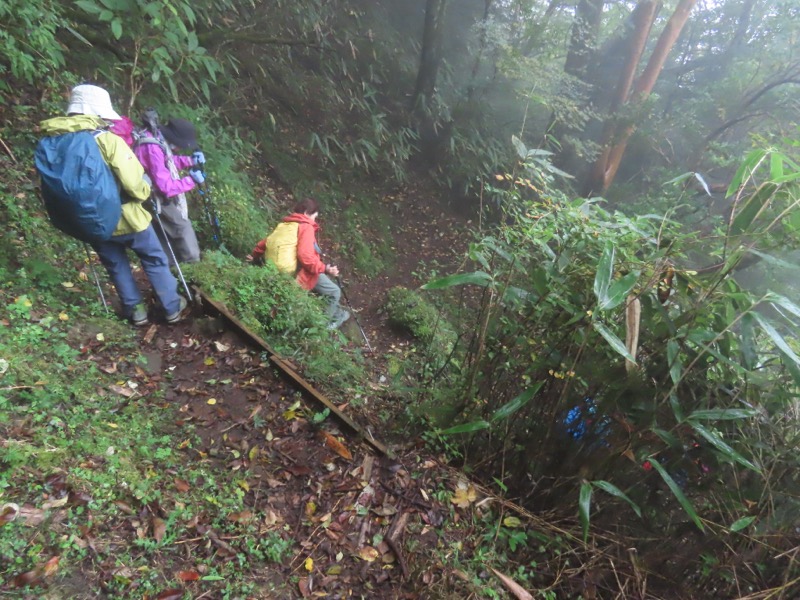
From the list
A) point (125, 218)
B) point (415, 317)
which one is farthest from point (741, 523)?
point (415, 317)

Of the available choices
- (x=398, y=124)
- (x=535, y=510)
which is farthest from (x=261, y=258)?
(x=398, y=124)

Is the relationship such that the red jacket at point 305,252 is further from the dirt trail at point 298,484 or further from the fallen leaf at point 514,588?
the fallen leaf at point 514,588

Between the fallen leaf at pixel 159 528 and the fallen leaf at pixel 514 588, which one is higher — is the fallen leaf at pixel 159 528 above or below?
below

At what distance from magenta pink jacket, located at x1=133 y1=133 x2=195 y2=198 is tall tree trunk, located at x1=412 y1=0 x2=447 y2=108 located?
24.5 ft

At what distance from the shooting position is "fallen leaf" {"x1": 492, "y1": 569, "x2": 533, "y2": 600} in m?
2.54

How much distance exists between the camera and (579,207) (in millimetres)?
2977

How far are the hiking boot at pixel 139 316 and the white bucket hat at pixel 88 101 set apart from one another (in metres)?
1.75

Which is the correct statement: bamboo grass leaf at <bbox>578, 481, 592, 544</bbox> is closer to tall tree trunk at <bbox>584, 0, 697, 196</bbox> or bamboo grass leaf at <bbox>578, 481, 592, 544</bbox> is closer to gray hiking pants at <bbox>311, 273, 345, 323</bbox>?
gray hiking pants at <bbox>311, 273, 345, 323</bbox>

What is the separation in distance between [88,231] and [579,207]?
385 centimetres

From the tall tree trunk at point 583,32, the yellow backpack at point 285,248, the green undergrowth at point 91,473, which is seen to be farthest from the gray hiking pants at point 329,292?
the tall tree trunk at point 583,32

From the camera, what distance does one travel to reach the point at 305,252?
5.59 m

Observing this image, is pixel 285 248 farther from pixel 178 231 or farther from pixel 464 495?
pixel 464 495

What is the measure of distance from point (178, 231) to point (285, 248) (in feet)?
4.15

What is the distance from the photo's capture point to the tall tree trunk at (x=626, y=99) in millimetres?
10992
